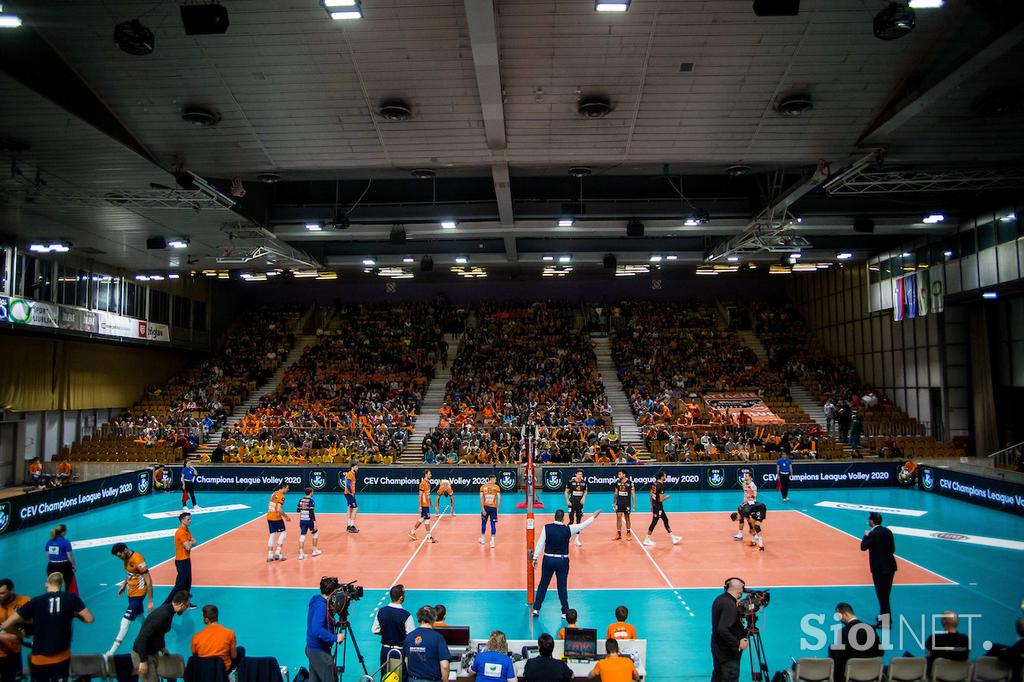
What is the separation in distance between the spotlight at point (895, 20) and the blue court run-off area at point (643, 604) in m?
9.53

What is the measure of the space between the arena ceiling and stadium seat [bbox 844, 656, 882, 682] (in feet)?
33.2

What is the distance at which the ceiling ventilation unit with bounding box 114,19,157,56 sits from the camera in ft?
33.0

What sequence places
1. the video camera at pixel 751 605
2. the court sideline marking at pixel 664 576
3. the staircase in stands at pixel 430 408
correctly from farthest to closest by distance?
the staircase in stands at pixel 430 408, the court sideline marking at pixel 664 576, the video camera at pixel 751 605

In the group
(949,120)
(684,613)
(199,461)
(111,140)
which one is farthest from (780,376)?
(111,140)

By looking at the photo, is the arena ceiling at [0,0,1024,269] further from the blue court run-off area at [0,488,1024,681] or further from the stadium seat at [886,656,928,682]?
the stadium seat at [886,656,928,682]

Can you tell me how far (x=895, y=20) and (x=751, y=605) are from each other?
9.08 m

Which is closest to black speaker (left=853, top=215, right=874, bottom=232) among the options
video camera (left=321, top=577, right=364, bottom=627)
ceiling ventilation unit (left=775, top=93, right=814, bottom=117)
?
ceiling ventilation unit (left=775, top=93, right=814, bottom=117)

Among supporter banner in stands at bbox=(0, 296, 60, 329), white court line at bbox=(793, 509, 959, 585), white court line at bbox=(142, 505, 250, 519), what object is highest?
supporter banner in stands at bbox=(0, 296, 60, 329)

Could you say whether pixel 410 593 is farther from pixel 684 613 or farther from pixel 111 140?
pixel 111 140

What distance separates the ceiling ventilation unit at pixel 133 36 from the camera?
33.0 ft

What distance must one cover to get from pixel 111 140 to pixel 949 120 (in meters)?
19.6

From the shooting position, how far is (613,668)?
651 cm

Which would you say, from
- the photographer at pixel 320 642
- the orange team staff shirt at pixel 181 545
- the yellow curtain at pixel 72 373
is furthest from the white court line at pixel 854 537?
the yellow curtain at pixel 72 373

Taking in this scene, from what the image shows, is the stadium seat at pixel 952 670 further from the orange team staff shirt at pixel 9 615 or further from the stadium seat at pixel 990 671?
the orange team staff shirt at pixel 9 615
